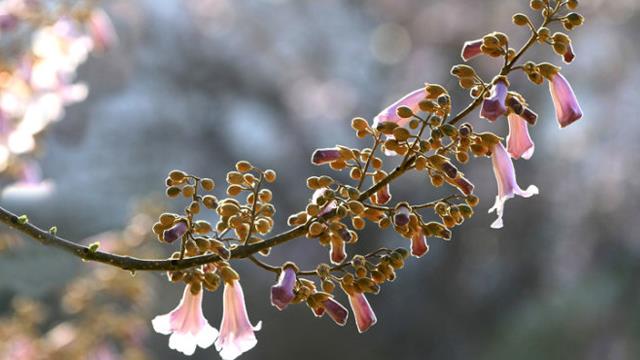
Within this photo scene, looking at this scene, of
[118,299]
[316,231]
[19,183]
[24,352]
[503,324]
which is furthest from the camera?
[503,324]

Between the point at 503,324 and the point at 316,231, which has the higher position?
the point at 503,324

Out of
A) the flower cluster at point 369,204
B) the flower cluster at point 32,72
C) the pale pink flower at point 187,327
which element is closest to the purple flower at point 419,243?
the flower cluster at point 369,204

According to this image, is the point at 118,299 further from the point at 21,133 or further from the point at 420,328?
the point at 420,328

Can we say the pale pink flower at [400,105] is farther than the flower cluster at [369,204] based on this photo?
Yes

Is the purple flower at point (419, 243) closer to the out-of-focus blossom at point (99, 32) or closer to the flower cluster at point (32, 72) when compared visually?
the flower cluster at point (32, 72)

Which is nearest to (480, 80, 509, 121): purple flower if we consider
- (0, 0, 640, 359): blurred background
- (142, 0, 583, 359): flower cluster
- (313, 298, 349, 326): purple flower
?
(142, 0, 583, 359): flower cluster

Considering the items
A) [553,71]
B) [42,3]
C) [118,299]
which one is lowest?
[553,71]

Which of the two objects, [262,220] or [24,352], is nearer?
[262,220]

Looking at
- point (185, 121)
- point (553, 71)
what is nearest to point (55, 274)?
point (553, 71)
